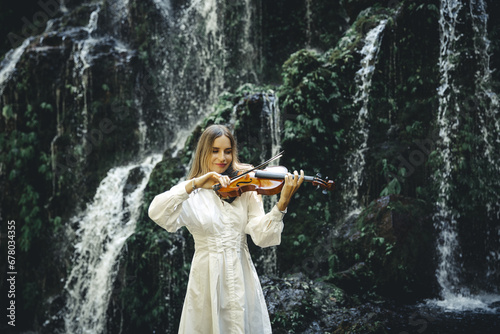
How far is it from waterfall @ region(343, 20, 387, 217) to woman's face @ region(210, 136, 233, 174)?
5.05 metres

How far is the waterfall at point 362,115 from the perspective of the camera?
24.6 ft

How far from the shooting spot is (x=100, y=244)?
831cm

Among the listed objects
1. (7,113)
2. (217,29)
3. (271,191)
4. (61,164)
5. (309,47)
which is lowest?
(271,191)

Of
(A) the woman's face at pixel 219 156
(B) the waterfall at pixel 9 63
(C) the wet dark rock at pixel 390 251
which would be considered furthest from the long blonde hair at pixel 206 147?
(B) the waterfall at pixel 9 63

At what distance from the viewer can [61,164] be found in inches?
392

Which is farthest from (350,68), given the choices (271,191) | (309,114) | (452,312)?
(271,191)

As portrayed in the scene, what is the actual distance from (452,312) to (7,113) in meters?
9.65

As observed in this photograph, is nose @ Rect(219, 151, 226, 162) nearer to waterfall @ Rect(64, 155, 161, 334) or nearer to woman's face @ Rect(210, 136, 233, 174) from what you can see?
woman's face @ Rect(210, 136, 233, 174)

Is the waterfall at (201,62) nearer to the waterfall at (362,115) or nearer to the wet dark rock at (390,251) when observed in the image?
the waterfall at (362,115)

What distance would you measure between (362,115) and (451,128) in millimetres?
1470

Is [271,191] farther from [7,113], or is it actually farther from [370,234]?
[7,113]

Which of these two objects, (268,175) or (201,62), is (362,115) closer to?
(201,62)

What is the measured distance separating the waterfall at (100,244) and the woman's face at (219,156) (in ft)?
18.6

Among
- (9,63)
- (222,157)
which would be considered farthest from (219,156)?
(9,63)
